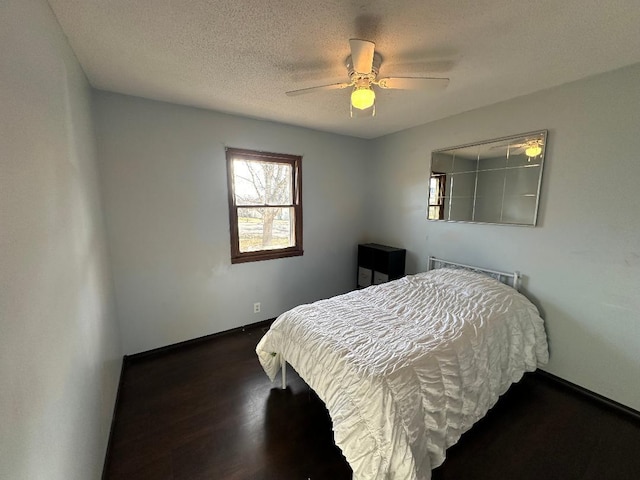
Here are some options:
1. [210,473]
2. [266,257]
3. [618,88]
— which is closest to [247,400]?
[210,473]

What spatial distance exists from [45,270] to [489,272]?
3194 millimetres

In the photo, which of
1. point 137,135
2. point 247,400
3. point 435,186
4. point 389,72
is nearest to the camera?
point 389,72

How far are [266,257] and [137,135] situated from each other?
1739 millimetres

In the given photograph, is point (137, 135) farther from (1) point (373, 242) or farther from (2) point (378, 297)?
(1) point (373, 242)

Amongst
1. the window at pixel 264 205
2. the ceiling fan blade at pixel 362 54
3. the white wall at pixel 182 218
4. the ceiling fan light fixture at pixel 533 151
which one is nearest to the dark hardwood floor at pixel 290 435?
the white wall at pixel 182 218

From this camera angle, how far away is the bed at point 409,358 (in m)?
1.25

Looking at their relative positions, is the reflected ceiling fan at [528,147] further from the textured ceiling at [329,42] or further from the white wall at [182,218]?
the white wall at [182,218]

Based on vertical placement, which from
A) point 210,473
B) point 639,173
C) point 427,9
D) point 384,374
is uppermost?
point 427,9

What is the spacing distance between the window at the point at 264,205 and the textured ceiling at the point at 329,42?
801mm

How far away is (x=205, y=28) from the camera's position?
1401 millimetres

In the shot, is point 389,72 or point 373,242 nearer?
point 389,72

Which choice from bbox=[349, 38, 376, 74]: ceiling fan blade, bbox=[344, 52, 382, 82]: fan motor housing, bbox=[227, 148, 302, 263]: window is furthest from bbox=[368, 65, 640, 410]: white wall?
bbox=[227, 148, 302, 263]: window

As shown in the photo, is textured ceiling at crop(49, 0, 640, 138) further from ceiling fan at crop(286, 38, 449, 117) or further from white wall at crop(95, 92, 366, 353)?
white wall at crop(95, 92, 366, 353)

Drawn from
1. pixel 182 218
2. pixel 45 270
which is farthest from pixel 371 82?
pixel 182 218
